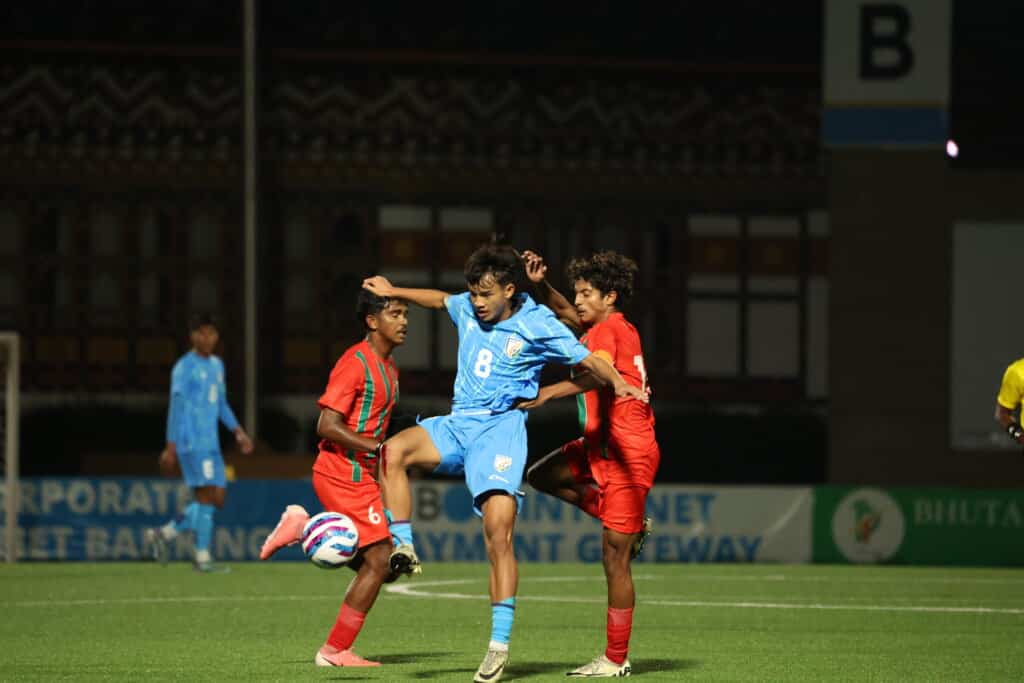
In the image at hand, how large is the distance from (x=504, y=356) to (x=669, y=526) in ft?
40.0

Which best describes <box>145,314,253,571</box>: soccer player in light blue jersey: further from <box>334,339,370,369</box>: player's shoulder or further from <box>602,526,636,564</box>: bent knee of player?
<box>602,526,636,564</box>: bent knee of player

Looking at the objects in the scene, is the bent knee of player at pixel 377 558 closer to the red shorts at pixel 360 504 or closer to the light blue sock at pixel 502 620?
the red shorts at pixel 360 504

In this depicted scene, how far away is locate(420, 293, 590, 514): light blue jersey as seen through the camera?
10.4 metres

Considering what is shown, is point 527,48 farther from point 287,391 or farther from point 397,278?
point 287,391

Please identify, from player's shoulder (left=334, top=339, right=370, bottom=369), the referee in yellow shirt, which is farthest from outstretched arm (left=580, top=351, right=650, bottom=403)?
the referee in yellow shirt

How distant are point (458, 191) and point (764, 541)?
1167 cm

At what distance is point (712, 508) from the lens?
22.5 metres

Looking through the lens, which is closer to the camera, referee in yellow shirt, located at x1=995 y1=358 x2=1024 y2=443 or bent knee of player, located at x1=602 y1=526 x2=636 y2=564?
bent knee of player, located at x1=602 y1=526 x2=636 y2=564

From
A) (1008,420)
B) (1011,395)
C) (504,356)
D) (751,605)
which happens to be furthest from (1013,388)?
(504,356)

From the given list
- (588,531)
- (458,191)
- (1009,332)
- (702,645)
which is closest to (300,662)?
(702,645)

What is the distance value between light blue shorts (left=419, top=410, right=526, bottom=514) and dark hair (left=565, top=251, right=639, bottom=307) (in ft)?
3.23

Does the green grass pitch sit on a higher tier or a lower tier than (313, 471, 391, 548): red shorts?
lower

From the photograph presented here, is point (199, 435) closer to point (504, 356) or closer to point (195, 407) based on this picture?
point (195, 407)

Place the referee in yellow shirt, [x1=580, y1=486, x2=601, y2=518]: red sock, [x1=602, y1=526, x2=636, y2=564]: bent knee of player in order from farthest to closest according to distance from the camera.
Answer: the referee in yellow shirt < [x1=580, y1=486, x2=601, y2=518]: red sock < [x1=602, y1=526, x2=636, y2=564]: bent knee of player
